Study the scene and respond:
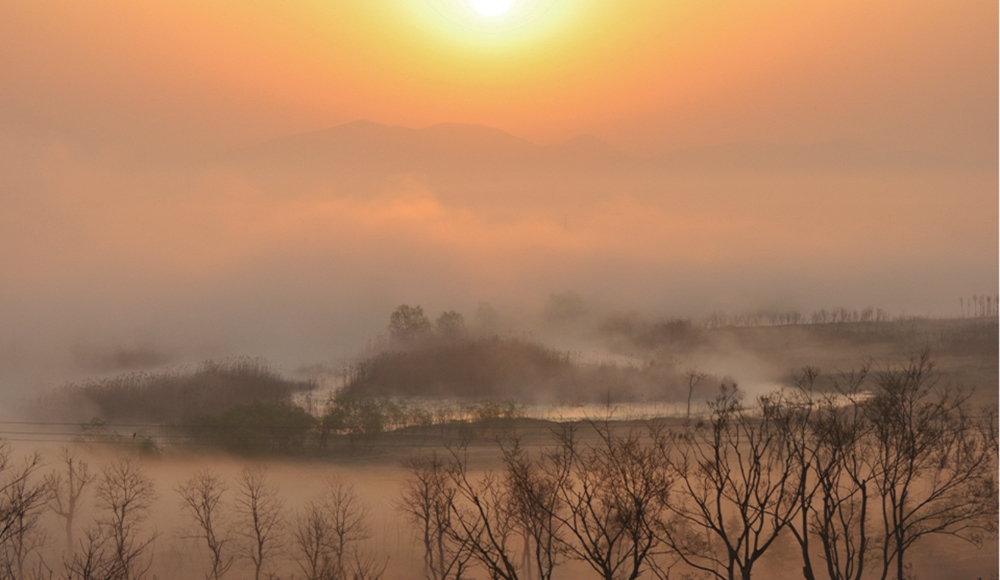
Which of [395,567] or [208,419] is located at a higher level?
[208,419]

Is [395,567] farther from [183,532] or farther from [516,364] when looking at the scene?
[516,364]

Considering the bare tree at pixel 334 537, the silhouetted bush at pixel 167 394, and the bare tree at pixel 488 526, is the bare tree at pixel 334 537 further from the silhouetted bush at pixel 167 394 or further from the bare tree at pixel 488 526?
the silhouetted bush at pixel 167 394

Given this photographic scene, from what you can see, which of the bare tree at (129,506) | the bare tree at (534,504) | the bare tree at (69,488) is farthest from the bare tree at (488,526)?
the bare tree at (69,488)

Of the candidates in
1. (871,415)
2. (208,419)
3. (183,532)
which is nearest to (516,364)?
(208,419)

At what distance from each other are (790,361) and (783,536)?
76240 mm

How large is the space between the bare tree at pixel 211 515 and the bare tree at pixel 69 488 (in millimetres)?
7732

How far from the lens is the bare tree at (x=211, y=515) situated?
1982 inches

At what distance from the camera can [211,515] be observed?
6094 centimetres

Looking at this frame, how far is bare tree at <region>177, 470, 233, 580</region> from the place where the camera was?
50.3 meters

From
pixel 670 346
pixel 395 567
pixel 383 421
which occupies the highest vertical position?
pixel 670 346

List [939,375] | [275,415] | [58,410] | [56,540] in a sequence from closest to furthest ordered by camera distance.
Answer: [56,540], [275,415], [939,375], [58,410]

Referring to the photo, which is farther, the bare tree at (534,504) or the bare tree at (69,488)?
the bare tree at (69,488)

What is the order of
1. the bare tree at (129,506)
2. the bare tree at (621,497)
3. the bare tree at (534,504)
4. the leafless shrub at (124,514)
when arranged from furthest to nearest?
the bare tree at (129,506)
the leafless shrub at (124,514)
the bare tree at (534,504)
the bare tree at (621,497)

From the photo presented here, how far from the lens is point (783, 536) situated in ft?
179
